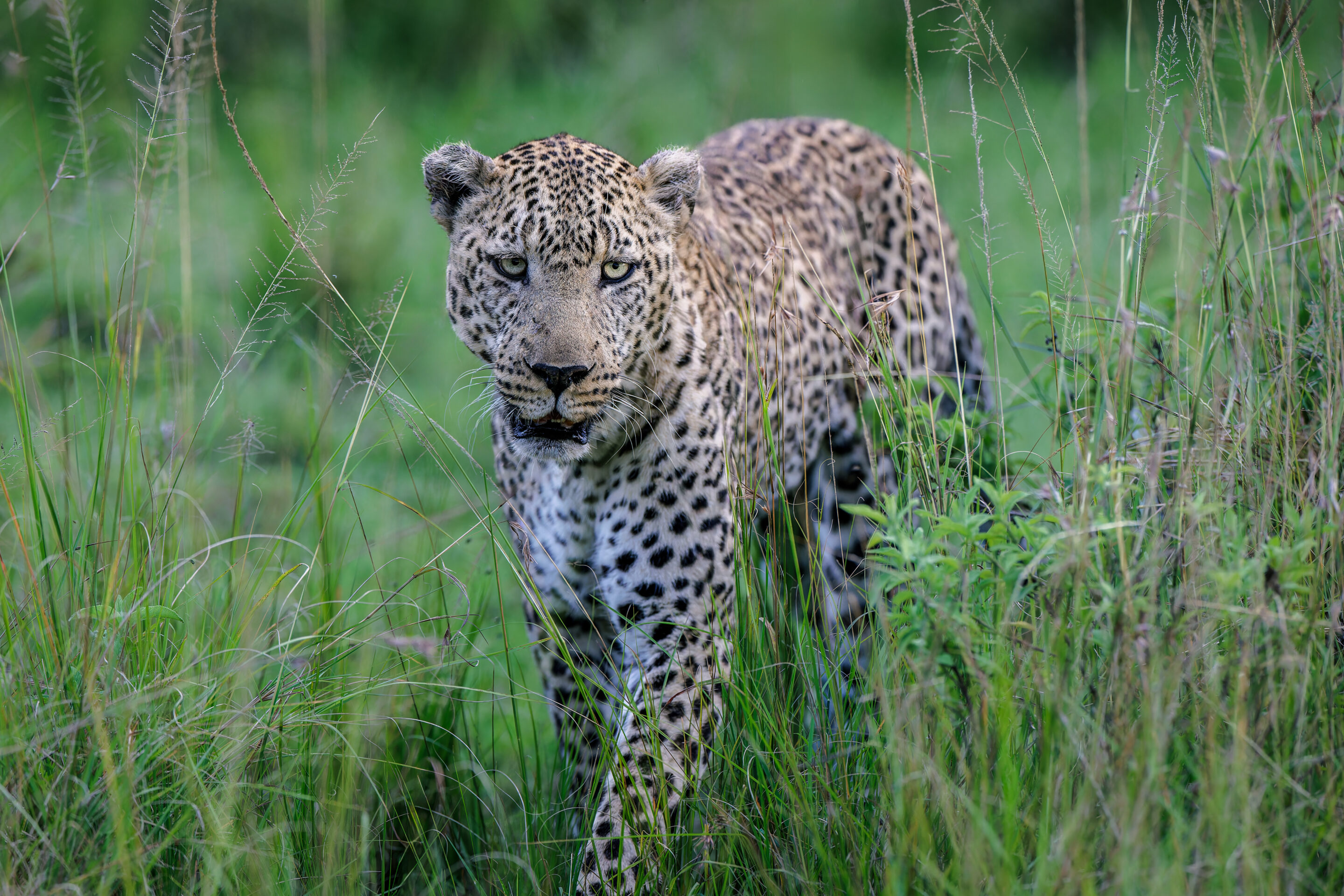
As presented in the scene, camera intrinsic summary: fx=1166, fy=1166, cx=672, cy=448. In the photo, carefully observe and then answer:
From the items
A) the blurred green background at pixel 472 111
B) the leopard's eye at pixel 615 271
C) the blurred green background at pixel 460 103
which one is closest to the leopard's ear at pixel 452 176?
the leopard's eye at pixel 615 271

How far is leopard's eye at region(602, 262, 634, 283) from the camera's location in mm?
3768

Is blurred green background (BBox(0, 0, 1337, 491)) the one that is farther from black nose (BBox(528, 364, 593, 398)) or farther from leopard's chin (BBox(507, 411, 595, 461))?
black nose (BBox(528, 364, 593, 398))

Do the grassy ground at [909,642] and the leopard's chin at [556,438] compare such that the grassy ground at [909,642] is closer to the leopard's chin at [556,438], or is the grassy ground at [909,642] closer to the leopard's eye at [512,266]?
the leopard's chin at [556,438]

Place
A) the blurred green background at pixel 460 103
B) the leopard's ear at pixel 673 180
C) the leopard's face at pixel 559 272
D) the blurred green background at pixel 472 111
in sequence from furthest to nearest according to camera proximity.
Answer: the blurred green background at pixel 460 103 < the blurred green background at pixel 472 111 < the leopard's ear at pixel 673 180 < the leopard's face at pixel 559 272

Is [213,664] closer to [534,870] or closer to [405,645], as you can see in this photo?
[405,645]

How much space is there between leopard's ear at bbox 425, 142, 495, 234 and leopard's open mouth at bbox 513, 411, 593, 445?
84 cm

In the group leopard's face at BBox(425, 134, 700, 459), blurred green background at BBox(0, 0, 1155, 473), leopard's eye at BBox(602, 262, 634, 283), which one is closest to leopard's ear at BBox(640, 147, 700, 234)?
leopard's face at BBox(425, 134, 700, 459)

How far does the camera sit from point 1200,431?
2.89m

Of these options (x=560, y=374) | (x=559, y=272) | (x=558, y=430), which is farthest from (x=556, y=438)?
(x=559, y=272)

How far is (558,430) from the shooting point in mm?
3664

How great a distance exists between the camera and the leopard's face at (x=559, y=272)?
358 cm

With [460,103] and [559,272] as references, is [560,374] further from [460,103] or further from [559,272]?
[460,103]

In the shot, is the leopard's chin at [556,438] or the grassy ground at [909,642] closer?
the grassy ground at [909,642]

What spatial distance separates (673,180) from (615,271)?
0.46 m
